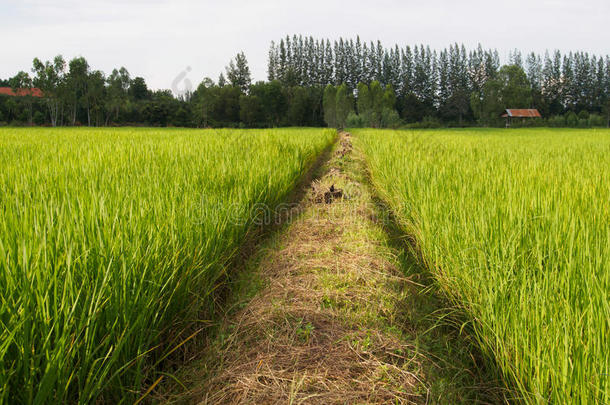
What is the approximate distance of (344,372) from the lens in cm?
131

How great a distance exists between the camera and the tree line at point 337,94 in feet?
140

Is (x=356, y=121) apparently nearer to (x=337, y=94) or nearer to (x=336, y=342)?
(x=337, y=94)

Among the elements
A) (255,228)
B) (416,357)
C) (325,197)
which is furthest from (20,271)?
(325,197)

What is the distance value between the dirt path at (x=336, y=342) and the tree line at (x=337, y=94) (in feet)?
116

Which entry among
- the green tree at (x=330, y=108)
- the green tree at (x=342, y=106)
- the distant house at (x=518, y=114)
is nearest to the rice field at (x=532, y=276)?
the green tree at (x=342, y=106)

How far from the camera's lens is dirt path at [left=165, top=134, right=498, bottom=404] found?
1.22 m

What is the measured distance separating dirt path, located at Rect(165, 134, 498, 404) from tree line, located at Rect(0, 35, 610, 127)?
35492 mm

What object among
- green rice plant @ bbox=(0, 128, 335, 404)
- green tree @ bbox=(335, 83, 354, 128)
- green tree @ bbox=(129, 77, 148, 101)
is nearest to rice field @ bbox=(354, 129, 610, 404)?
green rice plant @ bbox=(0, 128, 335, 404)

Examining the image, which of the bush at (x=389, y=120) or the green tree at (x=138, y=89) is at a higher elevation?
the green tree at (x=138, y=89)

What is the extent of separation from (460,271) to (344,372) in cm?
72

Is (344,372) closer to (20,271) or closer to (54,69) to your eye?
(20,271)

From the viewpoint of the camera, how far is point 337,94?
44688 millimetres

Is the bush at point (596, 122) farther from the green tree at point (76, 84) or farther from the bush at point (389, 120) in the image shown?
the green tree at point (76, 84)

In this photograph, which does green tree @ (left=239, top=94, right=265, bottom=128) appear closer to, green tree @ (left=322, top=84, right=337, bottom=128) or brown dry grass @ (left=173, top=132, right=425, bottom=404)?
green tree @ (left=322, top=84, right=337, bottom=128)
